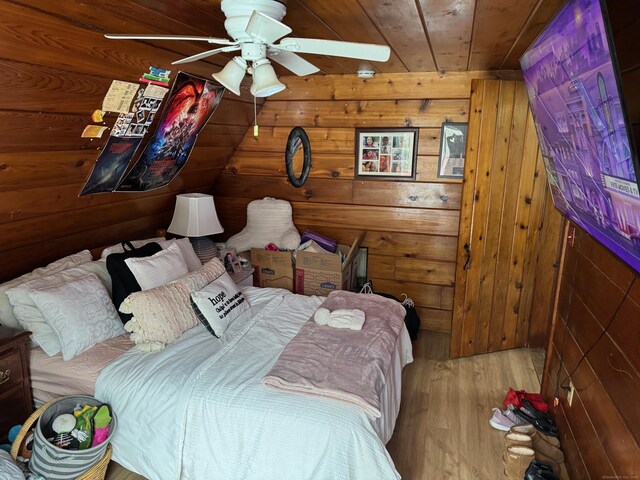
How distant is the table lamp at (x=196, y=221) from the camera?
3.21m

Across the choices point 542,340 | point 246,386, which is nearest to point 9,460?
point 246,386

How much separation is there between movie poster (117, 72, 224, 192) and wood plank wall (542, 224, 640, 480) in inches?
87.3

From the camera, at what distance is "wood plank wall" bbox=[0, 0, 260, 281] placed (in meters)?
1.52

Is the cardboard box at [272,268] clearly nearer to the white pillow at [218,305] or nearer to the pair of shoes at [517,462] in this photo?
the white pillow at [218,305]

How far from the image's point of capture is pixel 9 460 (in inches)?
68.7

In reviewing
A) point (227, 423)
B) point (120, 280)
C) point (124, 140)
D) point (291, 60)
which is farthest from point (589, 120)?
point (120, 280)

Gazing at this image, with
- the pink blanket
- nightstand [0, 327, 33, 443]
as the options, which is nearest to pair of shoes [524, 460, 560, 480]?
the pink blanket

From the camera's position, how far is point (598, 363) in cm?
184

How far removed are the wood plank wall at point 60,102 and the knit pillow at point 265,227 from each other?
100 cm

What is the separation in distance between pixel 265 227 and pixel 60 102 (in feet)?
6.77

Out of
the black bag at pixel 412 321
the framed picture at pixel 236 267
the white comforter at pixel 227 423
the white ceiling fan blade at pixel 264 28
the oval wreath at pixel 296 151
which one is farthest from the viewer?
the oval wreath at pixel 296 151

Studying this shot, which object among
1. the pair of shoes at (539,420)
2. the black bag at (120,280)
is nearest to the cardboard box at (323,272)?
the black bag at (120,280)

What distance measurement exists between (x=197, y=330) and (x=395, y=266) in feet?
6.27

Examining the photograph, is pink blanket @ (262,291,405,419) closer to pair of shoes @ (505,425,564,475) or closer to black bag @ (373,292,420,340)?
pair of shoes @ (505,425,564,475)
